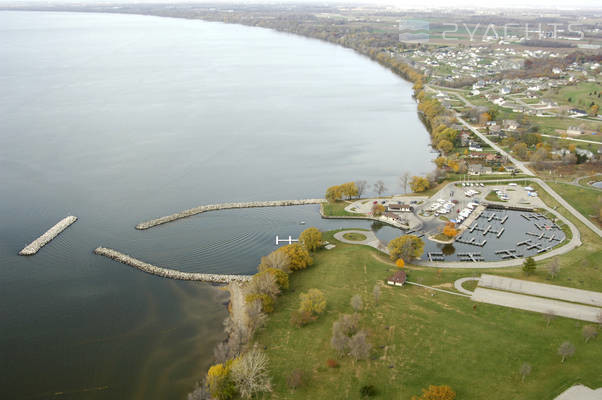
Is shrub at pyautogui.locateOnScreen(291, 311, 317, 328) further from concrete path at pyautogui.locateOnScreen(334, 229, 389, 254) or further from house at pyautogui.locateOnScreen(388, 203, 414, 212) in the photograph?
house at pyautogui.locateOnScreen(388, 203, 414, 212)

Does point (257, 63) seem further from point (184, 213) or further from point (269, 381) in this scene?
point (269, 381)

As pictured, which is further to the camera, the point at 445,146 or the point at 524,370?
the point at 445,146

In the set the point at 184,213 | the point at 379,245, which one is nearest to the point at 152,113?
the point at 184,213

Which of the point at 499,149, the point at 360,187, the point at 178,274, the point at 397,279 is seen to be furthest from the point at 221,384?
the point at 499,149

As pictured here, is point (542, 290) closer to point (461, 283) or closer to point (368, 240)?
point (461, 283)

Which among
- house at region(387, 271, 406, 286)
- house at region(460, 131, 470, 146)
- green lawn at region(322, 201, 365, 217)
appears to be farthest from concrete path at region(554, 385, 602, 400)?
house at region(460, 131, 470, 146)

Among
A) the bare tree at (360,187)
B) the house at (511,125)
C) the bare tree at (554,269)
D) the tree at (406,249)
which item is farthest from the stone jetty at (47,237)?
the house at (511,125)
